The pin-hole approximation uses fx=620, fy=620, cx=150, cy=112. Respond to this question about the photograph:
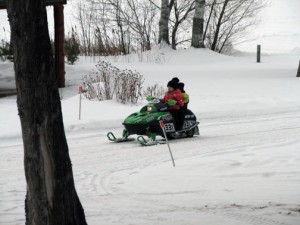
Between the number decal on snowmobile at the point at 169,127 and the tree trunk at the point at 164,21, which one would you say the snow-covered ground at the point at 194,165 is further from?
the tree trunk at the point at 164,21

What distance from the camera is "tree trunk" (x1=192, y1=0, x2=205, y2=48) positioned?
2980 centimetres

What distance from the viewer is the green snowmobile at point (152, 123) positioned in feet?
41.1

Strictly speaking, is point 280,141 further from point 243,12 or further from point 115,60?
point 243,12

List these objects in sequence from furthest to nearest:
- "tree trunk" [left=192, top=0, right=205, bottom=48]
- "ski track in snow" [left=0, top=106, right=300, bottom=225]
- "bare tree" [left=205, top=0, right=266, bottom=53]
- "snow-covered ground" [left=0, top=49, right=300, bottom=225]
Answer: "bare tree" [left=205, top=0, right=266, bottom=53] → "tree trunk" [left=192, top=0, right=205, bottom=48] → "snow-covered ground" [left=0, top=49, right=300, bottom=225] → "ski track in snow" [left=0, top=106, right=300, bottom=225]

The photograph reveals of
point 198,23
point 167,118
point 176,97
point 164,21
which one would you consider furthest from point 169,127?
point 164,21

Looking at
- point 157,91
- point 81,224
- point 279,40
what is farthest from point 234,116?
point 279,40

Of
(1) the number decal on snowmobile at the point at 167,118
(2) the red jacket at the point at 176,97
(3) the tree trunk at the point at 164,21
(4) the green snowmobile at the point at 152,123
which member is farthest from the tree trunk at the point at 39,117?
(3) the tree trunk at the point at 164,21

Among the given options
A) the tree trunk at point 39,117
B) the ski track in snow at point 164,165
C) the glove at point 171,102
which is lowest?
the ski track in snow at point 164,165

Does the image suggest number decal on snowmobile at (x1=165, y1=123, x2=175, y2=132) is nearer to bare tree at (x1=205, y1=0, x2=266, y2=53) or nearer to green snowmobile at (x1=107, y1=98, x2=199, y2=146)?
green snowmobile at (x1=107, y1=98, x2=199, y2=146)

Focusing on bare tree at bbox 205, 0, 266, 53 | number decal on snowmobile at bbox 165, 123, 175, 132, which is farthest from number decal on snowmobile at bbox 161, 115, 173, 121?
bare tree at bbox 205, 0, 266, 53

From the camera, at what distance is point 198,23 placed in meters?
30.2

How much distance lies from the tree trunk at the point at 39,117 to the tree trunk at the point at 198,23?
25.0 metres

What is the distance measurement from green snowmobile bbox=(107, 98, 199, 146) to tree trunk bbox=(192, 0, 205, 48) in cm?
1713

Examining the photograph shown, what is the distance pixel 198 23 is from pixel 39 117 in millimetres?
Answer: 25712
